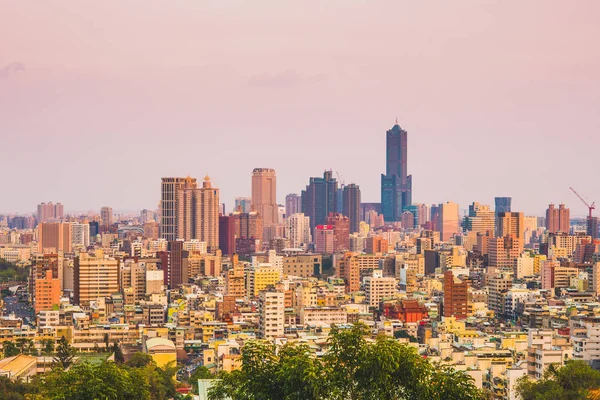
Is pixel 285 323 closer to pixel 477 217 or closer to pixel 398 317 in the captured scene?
pixel 398 317

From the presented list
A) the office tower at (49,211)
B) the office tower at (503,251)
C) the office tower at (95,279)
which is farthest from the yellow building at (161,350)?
the office tower at (49,211)

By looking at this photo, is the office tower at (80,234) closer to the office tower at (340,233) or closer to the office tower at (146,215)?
the office tower at (340,233)

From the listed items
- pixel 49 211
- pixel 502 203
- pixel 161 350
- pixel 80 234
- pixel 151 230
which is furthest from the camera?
pixel 49 211

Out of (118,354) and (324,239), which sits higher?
(324,239)

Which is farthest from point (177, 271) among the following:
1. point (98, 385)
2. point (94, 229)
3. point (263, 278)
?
point (98, 385)

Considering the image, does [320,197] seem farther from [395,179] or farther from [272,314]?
[272,314]

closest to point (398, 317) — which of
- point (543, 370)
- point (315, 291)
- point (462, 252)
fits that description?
point (315, 291)

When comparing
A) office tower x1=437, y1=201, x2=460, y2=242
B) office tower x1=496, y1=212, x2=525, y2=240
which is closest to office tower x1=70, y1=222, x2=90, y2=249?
office tower x1=496, y1=212, x2=525, y2=240

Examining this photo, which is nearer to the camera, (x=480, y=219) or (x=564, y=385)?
(x=564, y=385)
